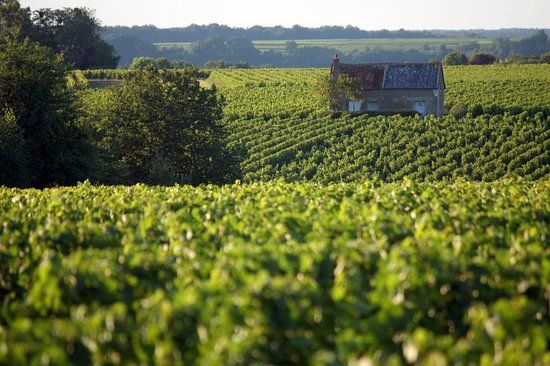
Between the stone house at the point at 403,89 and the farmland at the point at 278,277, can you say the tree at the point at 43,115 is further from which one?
the stone house at the point at 403,89

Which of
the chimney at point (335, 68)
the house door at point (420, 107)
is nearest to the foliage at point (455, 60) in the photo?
the chimney at point (335, 68)

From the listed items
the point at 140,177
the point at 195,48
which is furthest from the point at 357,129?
the point at 195,48

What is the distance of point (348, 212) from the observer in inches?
418

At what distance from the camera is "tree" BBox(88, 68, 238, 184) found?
3334 centimetres

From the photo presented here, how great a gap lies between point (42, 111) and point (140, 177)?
5702mm

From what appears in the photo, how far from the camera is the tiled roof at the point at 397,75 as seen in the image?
58.9 metres

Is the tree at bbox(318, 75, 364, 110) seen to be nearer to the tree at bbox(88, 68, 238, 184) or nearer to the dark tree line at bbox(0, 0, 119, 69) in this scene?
the tree at bbox(88, 68, 238, 184)

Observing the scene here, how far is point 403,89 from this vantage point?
193ft

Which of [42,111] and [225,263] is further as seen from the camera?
[42,111]

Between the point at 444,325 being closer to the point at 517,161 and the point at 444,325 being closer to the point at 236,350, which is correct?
the point at 236,350

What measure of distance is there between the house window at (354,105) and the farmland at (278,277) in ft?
146

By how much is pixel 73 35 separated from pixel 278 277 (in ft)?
271

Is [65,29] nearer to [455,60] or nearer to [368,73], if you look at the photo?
[368,73]

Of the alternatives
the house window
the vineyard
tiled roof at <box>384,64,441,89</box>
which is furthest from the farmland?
tiled roof at <box>384,64,441,89</box>
